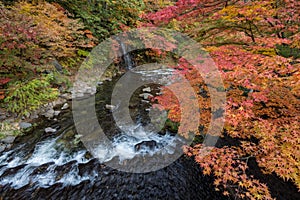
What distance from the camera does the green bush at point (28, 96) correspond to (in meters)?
4.46

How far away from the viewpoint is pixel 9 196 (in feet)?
8.87

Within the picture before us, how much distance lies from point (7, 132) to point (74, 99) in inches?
98.0

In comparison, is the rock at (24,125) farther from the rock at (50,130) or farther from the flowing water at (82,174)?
the rock at (50,130)

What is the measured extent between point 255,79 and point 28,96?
616 cm

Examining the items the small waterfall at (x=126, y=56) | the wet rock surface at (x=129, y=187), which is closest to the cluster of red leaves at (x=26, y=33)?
the wet rock surface at (x=129, y=187)

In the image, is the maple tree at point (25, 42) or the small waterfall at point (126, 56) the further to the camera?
the small waterfall at point (126, 56)

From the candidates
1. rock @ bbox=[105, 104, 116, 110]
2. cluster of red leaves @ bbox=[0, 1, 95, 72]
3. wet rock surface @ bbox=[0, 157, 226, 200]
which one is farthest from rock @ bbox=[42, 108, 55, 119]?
wet rock surface @ bbox=[0, 157, 226, 200]

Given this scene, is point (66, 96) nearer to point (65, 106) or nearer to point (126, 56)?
point (65, 106)

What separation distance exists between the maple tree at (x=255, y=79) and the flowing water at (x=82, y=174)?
0.57 meters

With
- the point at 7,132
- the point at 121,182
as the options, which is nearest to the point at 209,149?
the point at 121,182

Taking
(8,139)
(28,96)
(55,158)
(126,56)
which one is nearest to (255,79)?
(55,158)

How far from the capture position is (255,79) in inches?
98.3

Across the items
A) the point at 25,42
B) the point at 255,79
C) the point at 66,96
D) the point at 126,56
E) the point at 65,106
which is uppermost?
the point at 25,42

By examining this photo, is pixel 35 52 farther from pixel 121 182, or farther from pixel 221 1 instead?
pixel 221 1
